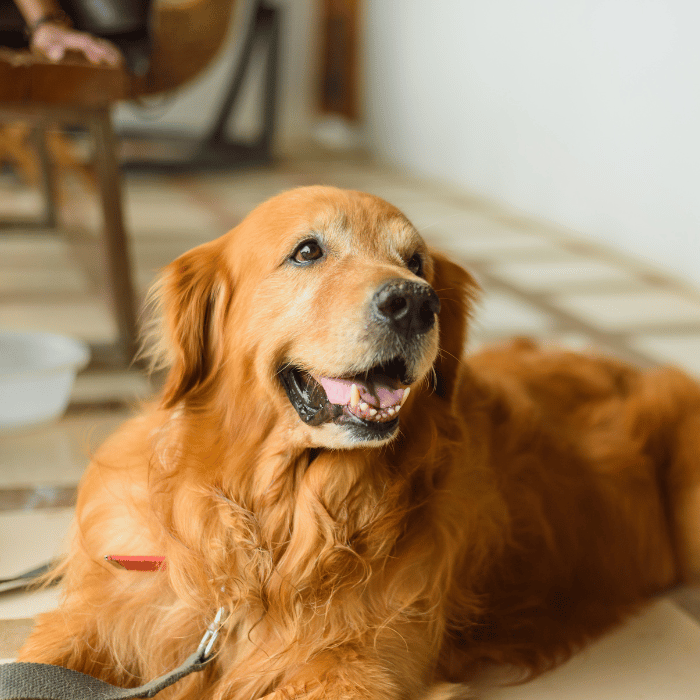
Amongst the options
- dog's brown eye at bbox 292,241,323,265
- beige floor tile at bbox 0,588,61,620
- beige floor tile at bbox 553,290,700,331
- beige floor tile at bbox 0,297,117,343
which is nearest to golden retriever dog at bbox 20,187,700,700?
dog's brown eye at bbox 292,241,323,265

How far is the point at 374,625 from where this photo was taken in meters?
1.35

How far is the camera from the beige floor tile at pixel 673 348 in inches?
128

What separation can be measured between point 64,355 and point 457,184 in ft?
17.4

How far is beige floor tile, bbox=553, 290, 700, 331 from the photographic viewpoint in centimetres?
373

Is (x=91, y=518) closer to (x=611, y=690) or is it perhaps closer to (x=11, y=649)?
(x=11, y=649)

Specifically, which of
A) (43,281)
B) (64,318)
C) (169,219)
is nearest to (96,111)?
(64,318)

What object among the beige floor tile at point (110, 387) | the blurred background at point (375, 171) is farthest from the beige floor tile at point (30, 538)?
the beige floor tile at point (110, 387)

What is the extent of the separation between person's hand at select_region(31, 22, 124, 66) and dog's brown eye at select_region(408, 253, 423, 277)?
162 centimetres

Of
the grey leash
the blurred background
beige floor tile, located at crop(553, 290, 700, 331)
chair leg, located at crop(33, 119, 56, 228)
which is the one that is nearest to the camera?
the grey leash

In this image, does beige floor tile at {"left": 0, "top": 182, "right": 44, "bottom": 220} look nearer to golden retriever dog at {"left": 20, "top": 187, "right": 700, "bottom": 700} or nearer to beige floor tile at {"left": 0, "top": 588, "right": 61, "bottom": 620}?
beige floor tile at {"left": 0, "top": 588, "right": 61, "bottom": 620}

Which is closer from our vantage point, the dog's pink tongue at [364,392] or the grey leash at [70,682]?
the grey leash at [70,682]

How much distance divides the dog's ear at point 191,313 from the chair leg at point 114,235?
56.2 inches

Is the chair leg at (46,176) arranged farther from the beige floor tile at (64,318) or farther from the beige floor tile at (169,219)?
the beige floor tile at (64,318)

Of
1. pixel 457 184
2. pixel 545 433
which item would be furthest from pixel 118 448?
pixel 457 184
